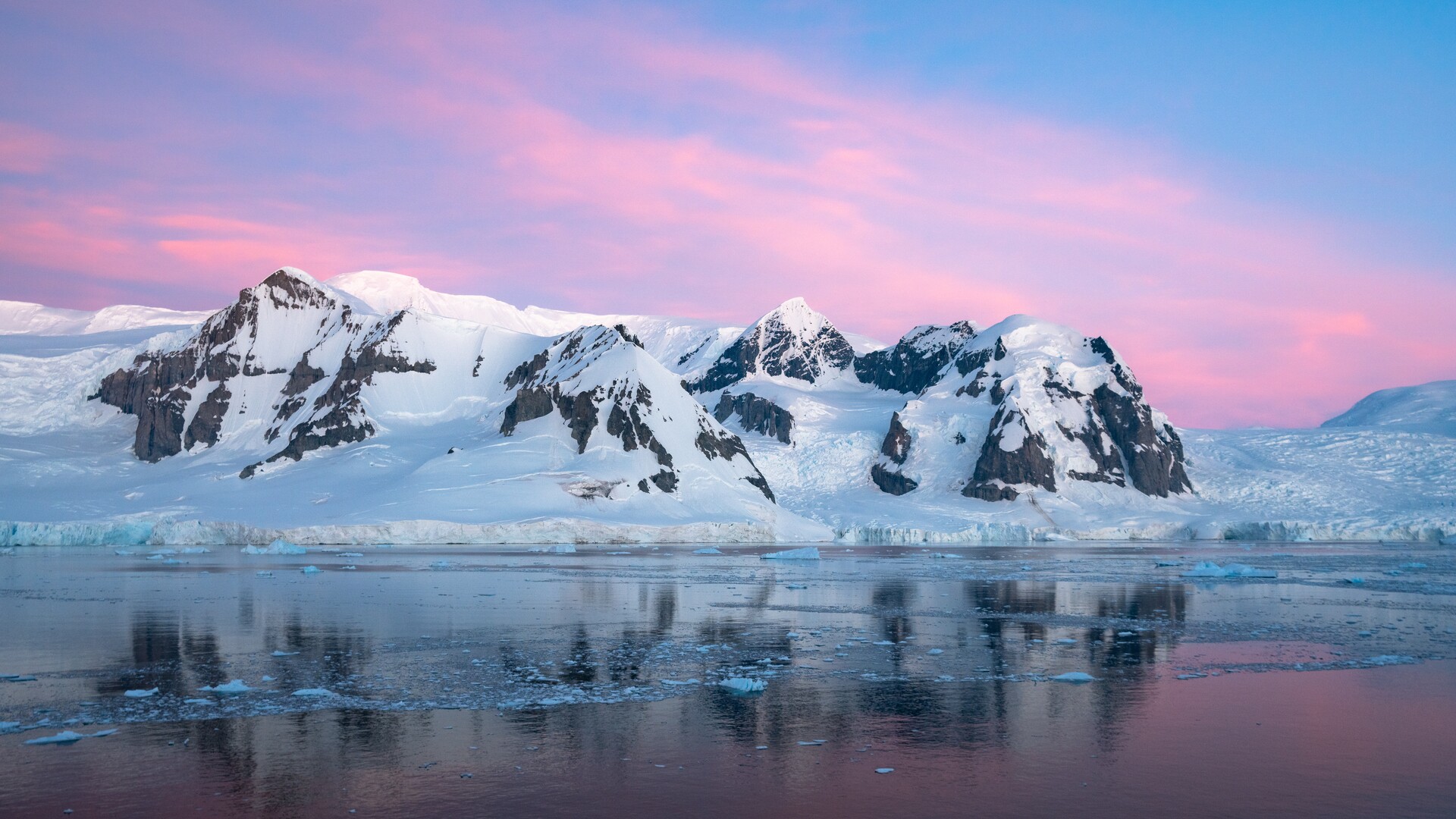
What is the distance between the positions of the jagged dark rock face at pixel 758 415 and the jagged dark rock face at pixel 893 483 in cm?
1503

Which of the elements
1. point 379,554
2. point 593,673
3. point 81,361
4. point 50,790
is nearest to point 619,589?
point 593,673

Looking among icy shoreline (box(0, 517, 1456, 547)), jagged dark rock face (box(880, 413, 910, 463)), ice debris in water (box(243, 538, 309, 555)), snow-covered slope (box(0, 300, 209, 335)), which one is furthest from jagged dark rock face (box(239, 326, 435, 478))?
jagged dark rock face (box(880, 413, 910, 463))

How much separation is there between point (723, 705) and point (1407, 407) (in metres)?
185

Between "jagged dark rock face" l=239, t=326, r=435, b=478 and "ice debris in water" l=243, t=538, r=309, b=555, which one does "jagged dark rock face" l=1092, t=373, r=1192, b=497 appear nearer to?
"jagged dark rock face" l=239, t=326, r=435, b=478

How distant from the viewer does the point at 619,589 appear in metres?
43.3

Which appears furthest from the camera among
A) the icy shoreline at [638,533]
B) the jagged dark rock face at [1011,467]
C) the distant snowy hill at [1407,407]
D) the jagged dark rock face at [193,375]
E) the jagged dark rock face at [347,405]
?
the distant snowy hill at [1407,407]

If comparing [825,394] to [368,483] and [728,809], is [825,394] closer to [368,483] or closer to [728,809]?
[368,483]

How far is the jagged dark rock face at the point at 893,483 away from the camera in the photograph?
465 feet

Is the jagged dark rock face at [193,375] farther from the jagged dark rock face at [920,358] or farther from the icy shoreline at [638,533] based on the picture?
the jagged dark rock face at [920,358]

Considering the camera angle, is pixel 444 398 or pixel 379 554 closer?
pixel 379 554

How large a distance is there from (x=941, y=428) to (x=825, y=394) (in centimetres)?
3791

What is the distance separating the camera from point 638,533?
3962 inches

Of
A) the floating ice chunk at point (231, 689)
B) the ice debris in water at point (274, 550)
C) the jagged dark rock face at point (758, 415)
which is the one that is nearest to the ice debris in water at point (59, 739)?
the floating ice chunk at point (231, 689)

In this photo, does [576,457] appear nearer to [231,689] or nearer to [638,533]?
[638,533]
